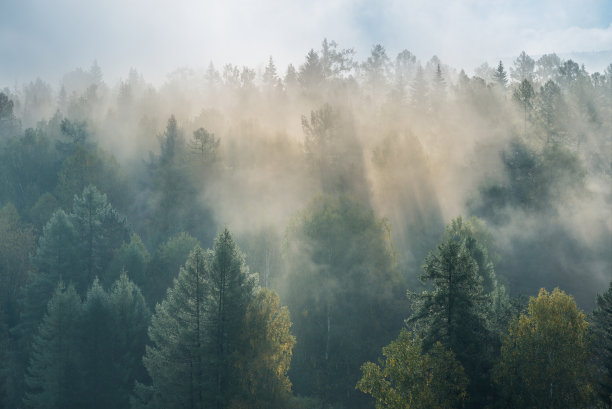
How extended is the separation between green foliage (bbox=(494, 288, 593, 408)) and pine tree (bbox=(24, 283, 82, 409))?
96.0ft

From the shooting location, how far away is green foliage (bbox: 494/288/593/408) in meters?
20.3

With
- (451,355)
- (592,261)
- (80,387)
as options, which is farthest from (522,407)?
(592,261)

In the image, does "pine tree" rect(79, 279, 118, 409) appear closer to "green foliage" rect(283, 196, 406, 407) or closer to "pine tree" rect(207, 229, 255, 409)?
"pine tree" rect(207, 229, 255, 409)

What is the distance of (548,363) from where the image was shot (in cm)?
2103

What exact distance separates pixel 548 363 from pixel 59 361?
32.3 metres

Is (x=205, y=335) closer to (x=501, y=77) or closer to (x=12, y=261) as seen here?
(x=12, y=261)

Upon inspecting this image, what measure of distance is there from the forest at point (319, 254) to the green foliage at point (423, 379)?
0.10 metres

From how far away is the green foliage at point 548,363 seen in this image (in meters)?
20.3

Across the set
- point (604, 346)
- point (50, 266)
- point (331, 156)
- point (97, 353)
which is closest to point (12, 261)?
point (50, 266)

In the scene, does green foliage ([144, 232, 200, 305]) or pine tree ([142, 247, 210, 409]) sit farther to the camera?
green foliage ([144, 232, 200, 305])

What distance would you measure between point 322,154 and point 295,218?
20.6 m

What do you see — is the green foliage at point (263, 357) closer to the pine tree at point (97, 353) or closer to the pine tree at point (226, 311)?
the pine tree at point (226, 311)

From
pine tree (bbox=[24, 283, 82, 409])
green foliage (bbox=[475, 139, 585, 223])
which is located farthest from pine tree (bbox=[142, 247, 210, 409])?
green foliage (bbox=[475, 139, 585, 223])

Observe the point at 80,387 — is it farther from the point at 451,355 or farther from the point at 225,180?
the point at 225,180
